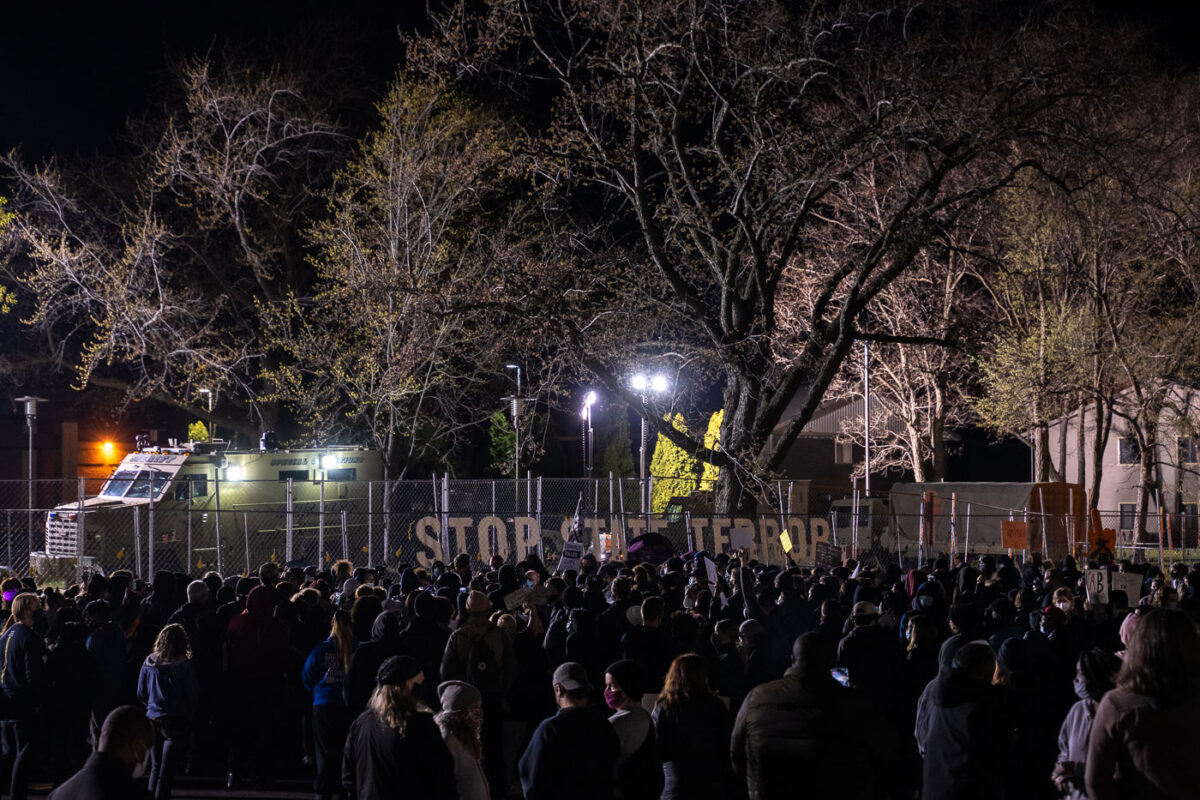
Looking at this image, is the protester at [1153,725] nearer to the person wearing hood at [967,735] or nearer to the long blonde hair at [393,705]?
the person wearing hood at [967,735]

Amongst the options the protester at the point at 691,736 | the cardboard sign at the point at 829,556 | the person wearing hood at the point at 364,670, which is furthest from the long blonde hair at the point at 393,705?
the cardboard sign at the point at 829,556

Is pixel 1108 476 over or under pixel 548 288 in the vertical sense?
under

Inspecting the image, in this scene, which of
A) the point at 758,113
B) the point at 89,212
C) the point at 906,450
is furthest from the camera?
the point at 906,450

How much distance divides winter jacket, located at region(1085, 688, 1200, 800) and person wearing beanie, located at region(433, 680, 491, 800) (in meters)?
2.81

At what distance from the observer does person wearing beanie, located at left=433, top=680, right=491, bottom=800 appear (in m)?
5.73

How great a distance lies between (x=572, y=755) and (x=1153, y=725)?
2524mm

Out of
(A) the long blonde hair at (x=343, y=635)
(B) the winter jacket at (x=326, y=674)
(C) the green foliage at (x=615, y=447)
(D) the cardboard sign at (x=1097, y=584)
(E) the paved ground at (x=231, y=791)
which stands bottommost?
(E) the paved ground at (x=231, y=791)

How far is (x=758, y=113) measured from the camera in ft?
78.3

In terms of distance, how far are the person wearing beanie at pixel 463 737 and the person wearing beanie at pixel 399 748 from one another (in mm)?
128

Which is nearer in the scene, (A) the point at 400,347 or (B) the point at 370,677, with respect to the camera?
(B) the point at 370,677

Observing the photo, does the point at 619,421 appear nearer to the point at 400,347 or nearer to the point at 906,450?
the point at 906,450

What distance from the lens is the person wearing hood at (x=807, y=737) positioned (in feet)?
17.6

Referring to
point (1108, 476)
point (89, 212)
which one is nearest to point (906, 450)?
point (1108, 476)

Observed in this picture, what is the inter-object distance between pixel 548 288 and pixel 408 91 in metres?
11.1
